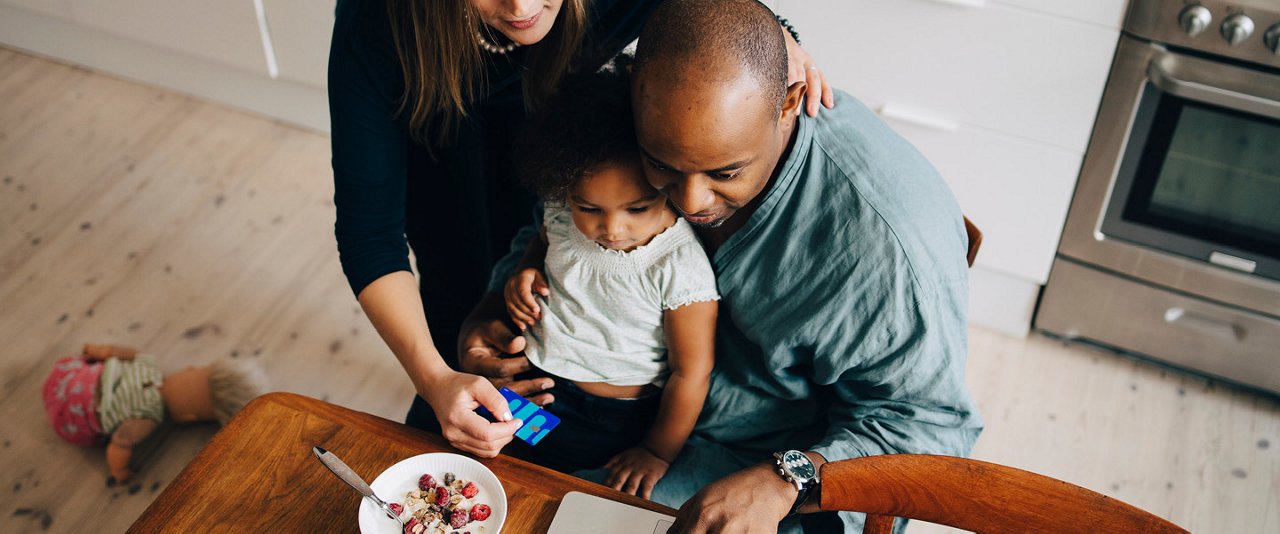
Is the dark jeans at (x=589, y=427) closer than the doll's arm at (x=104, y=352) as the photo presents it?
Yes

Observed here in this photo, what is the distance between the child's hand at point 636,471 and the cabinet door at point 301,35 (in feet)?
5.06

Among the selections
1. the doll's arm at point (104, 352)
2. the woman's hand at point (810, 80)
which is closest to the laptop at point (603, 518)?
the woman's hand at point (810, 80)

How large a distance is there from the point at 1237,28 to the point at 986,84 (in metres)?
0.43

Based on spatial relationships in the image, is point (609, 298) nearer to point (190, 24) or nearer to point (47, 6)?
point (190, 24)

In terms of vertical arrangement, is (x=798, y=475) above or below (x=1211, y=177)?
above

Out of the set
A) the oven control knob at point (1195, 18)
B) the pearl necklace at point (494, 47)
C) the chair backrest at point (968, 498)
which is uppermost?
the pearl necklace at point (494, 47)

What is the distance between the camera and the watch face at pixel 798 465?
100 centimetres

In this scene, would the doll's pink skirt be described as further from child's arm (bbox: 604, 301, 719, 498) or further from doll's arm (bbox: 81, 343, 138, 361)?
child's arm (bbox: 604, 301, 719, 498)

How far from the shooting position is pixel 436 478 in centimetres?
104

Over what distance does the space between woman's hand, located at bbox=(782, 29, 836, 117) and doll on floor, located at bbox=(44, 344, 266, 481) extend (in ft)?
4.23

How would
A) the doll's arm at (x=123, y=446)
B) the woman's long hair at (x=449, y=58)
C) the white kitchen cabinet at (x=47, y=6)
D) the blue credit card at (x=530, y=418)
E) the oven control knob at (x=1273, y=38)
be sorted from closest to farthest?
the blue credit card at (x=530, y=418) < the woman's long hair at (x=449, y=58) < the oven control knob at (x=1273, y=38) < the doll's arm at (x=123, y=446) < the white kitchen cabinet at (x=47, y=6)

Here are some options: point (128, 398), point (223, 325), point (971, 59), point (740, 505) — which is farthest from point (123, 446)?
point (971, 59)

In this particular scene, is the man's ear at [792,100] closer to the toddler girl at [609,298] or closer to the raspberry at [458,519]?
the toddler girl at [609,298]

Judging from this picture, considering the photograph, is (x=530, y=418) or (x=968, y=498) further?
(x=530, y=418)
